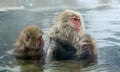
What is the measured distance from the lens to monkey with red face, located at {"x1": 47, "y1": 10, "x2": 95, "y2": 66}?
4398 mm

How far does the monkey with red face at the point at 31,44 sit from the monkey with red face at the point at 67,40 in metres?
0.13

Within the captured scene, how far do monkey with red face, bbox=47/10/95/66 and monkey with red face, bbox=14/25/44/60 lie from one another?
5.3 inches

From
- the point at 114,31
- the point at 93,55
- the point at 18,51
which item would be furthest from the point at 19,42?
the point at 114,31

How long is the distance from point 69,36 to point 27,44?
522mm

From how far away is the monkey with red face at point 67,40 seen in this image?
440 centimetres

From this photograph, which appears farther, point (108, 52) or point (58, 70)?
point (108, 52)

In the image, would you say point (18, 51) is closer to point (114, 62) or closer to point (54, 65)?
point (54, 65)

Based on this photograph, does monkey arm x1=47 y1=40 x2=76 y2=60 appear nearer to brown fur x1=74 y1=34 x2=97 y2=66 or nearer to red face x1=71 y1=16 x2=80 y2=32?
brown fur x1=74 y1=34 x2=97 y2=66

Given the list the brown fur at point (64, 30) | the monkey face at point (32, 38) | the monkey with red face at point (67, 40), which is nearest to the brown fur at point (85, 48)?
the monkey with red face at point (67, 40)

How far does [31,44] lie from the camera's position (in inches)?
177

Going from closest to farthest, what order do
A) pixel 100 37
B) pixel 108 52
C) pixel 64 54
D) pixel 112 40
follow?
1. pixel 64 54
2. pixel 108 52
3. pixel 112 40
4. pixel 100 37

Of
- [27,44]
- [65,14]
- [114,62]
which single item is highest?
[65,14]

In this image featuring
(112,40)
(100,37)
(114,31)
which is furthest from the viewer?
(114,31)

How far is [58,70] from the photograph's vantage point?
13.7 feet
